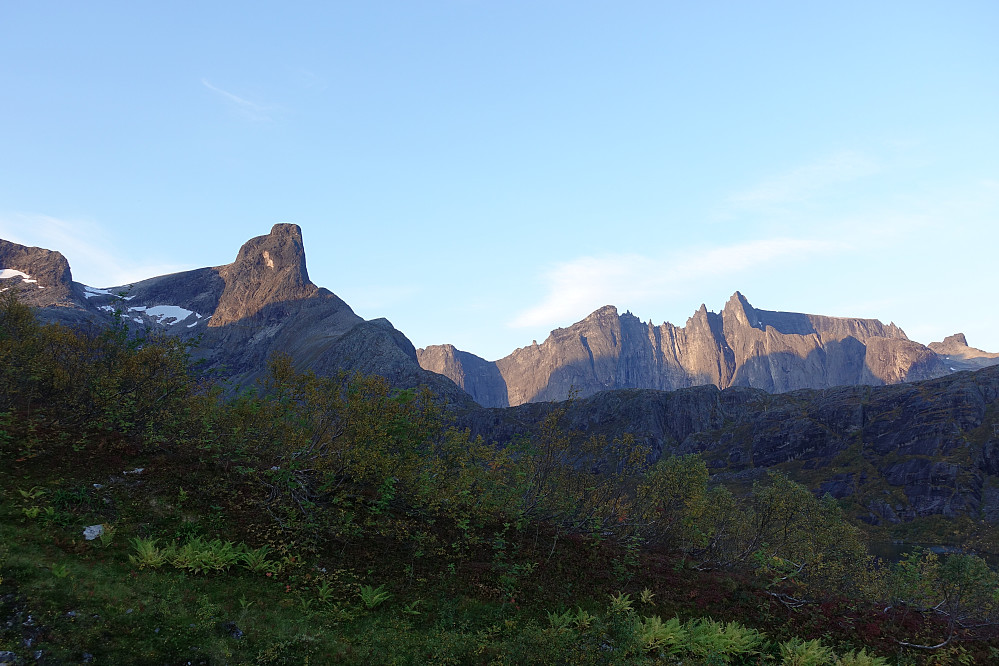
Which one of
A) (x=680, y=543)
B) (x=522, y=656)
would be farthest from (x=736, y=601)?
(x=522, y=656)

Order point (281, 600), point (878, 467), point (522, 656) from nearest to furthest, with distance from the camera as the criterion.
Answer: point (522, 656) → point (281, 600) → point (878, 467)

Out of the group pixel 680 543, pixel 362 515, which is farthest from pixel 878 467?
pixel 362 515

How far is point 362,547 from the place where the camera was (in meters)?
22.5

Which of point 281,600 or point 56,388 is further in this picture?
point 56,388

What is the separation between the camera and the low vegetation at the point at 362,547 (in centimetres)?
1548

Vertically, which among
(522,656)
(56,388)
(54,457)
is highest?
(56,388)

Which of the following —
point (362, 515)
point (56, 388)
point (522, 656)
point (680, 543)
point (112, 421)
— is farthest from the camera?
point (680, 543)

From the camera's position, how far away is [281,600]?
1772 cm

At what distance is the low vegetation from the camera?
50.8 feet

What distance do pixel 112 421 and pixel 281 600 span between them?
15758mm

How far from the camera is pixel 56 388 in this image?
28578 mm

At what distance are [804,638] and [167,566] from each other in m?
23.2

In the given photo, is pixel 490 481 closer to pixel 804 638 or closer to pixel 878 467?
pixel 804 638

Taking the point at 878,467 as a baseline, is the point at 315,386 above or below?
above
